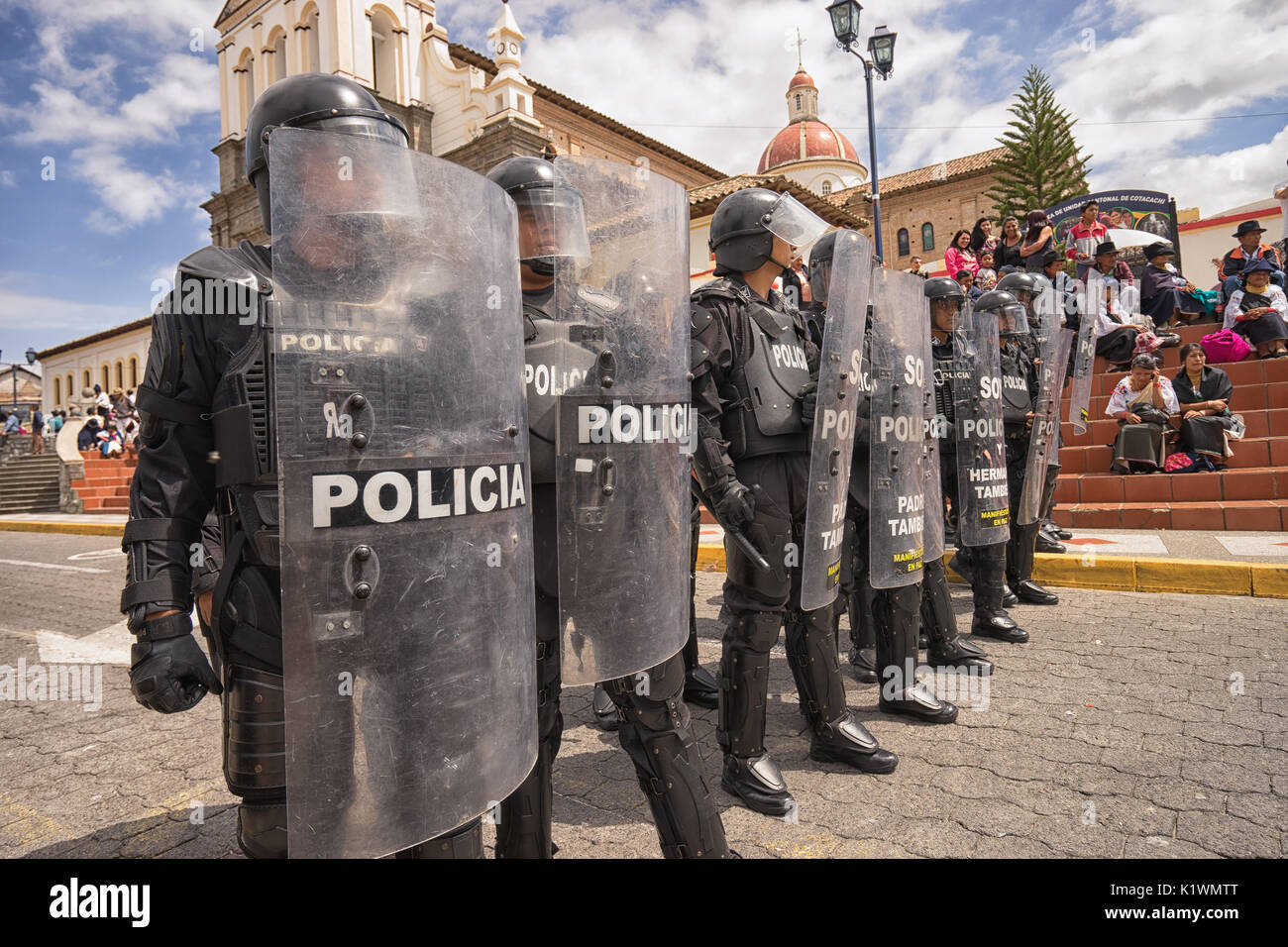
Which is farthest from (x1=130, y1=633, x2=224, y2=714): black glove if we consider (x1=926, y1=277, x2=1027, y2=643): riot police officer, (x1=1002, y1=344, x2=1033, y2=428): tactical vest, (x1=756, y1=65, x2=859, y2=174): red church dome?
(x1=756, y1=65, x2=859, y2=174): red church dome

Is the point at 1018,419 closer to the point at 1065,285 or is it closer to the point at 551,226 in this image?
the point at 551,226

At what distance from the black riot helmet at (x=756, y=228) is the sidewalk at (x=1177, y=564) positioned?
3974 mm

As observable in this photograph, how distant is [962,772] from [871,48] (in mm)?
10615

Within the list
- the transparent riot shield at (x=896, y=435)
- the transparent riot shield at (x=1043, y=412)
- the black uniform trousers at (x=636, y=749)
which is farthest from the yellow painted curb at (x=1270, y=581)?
the black uniform trousers at (x=636, y=749)

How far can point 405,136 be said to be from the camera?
61.6 inches

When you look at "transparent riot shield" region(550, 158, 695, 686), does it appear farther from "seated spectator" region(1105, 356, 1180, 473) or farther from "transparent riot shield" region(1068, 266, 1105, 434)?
"seated spectator" region(1105, 356, 1180, 473)

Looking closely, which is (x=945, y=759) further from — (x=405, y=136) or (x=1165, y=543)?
(x=1165, y=543)

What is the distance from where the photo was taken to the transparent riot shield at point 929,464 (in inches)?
126

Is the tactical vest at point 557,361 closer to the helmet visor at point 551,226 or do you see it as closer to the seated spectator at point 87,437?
the helmet visor at point 551,226

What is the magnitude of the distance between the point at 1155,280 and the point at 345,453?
1194cm

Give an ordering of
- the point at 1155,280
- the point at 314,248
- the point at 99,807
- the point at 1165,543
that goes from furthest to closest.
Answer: the point at 1155,280 < the point at 1165,543 < the point at 99,807 < the point at 314,248

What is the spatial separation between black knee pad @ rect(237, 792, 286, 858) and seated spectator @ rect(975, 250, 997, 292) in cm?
1058

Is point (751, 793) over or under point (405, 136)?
under
